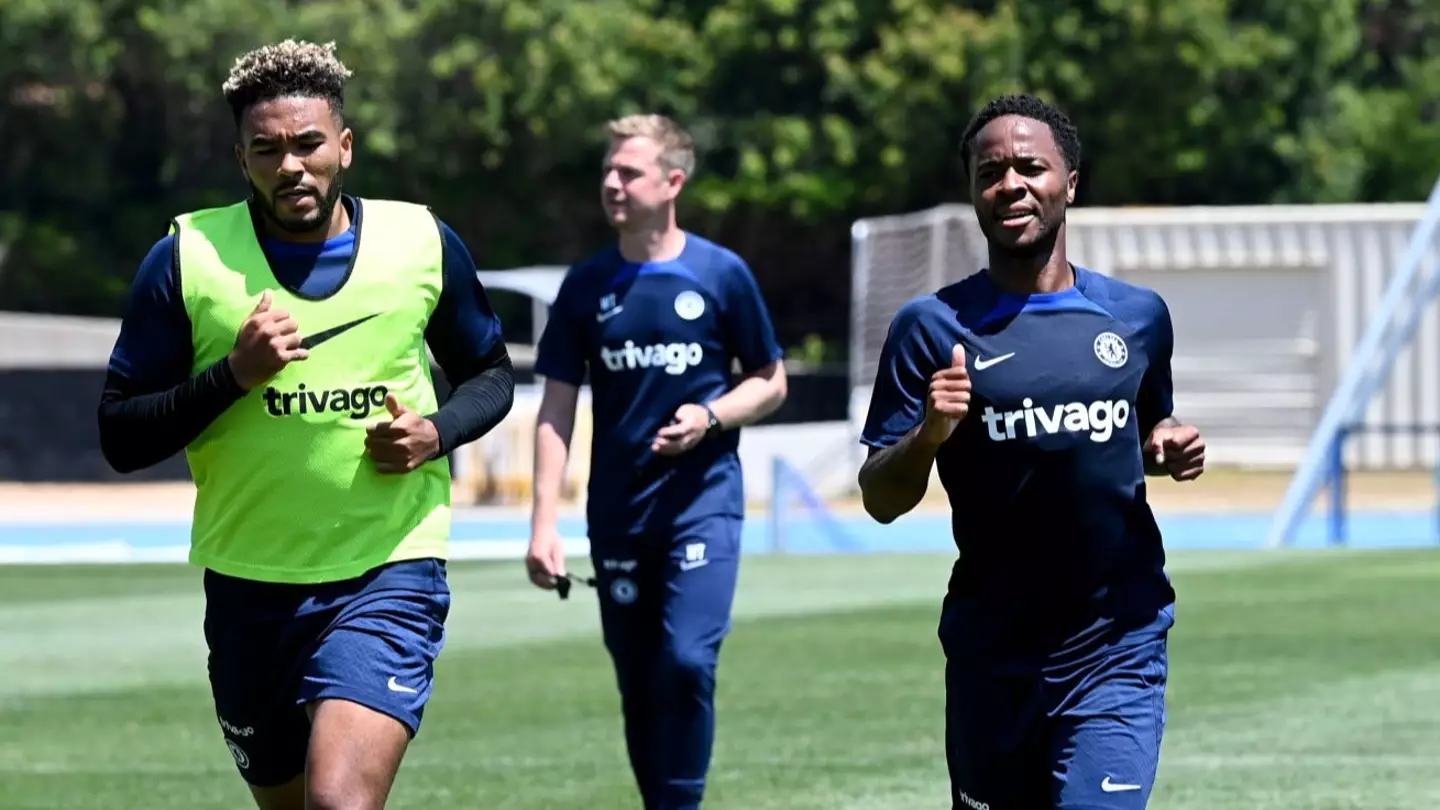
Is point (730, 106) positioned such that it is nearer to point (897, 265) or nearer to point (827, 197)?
point (827, 197)

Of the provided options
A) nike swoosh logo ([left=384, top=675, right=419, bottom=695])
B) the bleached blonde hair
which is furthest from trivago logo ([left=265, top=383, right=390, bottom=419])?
the bleached blonde hair

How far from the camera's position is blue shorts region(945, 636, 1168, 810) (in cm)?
507

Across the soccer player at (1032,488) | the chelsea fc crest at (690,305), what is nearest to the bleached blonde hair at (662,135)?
the chelsea fc crest at (690,305)

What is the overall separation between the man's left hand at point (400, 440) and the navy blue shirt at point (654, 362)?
2.50 m

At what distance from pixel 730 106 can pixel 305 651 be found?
37.6m

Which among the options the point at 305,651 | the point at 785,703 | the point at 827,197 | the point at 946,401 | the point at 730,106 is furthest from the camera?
the point at 730,106

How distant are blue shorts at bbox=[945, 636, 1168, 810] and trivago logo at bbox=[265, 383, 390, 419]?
1.43 m

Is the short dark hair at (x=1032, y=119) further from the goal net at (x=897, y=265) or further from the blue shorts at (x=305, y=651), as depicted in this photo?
the goal net at (x=897, y=265)

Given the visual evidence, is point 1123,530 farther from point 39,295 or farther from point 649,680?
point 39,295

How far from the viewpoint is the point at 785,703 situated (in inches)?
461

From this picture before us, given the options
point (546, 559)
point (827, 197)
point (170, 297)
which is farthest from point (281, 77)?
point (827, 197)

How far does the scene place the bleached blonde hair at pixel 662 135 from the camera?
26.2 feet

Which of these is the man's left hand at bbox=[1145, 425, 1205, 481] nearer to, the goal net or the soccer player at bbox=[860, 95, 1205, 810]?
the soccer player at bbox=[860, 95, 1205, 810]

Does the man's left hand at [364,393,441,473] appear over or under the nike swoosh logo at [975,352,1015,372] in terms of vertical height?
A: under
